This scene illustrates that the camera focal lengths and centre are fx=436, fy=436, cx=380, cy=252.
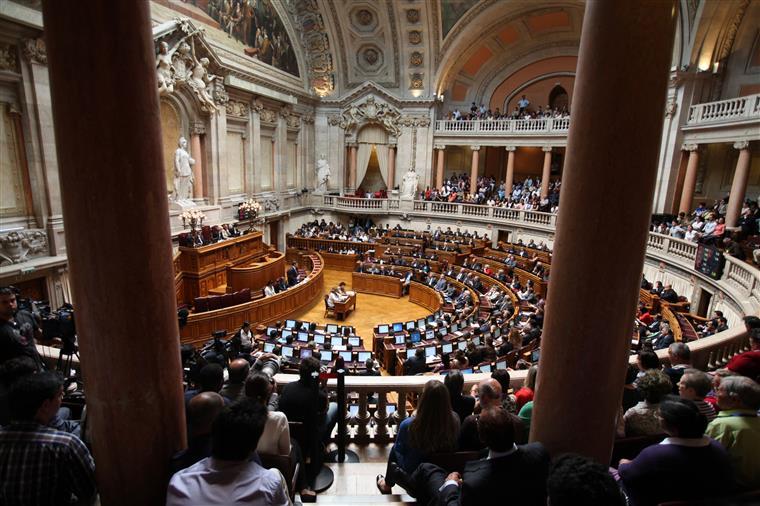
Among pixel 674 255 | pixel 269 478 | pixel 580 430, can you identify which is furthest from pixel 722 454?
pixel 674 255

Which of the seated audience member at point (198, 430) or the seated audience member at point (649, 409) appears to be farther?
the seated audience member at point (649, 409)

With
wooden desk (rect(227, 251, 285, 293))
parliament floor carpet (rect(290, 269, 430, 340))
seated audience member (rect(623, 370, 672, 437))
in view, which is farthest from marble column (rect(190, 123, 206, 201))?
seated audience member (rect(623, 370, 672, 437))

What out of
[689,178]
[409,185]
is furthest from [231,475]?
[409,185]

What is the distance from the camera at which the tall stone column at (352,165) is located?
1027 inches

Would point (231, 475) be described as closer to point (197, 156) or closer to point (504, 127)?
point (197, 156)

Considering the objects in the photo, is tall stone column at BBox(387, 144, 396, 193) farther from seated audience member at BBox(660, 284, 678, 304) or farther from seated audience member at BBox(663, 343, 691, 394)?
seated audience member at BBox(663, 343, 691, 394)

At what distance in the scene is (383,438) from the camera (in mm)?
4316

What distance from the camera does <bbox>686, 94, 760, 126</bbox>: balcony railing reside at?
1323cm

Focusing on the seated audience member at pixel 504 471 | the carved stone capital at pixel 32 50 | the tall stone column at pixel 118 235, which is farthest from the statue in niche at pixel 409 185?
the tall stone column at pixel 118 235

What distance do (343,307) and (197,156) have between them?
8925 mm

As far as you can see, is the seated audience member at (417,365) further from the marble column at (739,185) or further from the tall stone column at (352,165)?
the tall stone column at (352,165)

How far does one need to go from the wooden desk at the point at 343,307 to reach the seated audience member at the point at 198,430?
36.2 ft

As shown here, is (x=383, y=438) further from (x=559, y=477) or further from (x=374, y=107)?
(x=374, y=107)

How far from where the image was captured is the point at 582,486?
5.55 feet
